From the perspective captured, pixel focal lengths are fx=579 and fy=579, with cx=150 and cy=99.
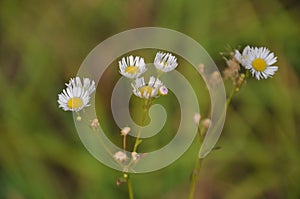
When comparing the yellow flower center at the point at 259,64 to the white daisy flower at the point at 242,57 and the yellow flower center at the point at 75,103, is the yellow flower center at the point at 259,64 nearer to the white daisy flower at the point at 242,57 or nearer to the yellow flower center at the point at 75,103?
the white daisy flower at the point at 242,57

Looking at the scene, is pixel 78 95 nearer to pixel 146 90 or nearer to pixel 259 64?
pixel 146 90

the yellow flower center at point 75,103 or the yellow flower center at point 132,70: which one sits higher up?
the yellow flower center at point 132,70

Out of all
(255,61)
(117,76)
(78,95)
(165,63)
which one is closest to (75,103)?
(78,95)

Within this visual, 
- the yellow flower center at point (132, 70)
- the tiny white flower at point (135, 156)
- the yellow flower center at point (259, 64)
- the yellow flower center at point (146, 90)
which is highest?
the yellow flower center at point (259, 64)

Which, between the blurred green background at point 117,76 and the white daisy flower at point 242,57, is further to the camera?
the blurred green background at point 117,76

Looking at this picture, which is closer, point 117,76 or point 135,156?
point 135,156

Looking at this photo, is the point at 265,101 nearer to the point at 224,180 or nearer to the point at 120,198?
the point at 224,180

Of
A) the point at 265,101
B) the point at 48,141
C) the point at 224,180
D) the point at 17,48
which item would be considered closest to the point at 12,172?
the point at 48,141

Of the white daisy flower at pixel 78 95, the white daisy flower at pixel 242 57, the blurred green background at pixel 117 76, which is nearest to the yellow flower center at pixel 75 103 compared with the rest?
the white daisy flower at pixel 78 95
